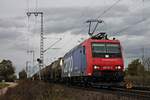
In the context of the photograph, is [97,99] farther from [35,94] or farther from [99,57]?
[99,57]

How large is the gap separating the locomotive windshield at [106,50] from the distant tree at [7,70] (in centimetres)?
12834

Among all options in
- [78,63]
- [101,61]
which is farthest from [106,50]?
[78,63]

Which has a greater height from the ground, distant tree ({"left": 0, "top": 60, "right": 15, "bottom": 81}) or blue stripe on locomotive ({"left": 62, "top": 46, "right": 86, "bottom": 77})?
distant tree ({"left": 0, "top": 60, "right": 15, "bottom": 81})

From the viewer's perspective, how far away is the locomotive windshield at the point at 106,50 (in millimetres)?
29453

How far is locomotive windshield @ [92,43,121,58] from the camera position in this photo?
2945cm

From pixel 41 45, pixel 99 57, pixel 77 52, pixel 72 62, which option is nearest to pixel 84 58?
pixel 99 57

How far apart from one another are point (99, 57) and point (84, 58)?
1.26 m

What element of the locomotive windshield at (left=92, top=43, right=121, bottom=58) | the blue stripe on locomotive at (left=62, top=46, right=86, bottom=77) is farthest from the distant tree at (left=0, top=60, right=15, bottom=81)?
the locomotive windshield at (left=92, top=43, right=121, bottom=58)

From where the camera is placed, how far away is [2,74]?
513ft

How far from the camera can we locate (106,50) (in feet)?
97.2

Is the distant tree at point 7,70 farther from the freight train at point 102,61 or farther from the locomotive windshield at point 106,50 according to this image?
the locomotive windshield at point 106,50

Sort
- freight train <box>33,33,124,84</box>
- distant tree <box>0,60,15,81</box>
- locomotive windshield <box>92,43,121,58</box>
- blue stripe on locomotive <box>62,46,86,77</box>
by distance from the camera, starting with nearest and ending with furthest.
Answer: freight train <box>33,33,124,84</box> → locomotive windshield <box>92,43,121,58</box> → blue stripe on locomotive <box>62,46,86,77</box> → distant tree <box>0,60,15,81</box>

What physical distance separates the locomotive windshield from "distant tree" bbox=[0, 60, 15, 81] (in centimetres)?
12834

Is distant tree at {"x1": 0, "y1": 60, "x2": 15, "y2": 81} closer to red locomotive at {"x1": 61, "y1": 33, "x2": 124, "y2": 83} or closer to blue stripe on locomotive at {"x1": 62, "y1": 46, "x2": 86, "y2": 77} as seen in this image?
blue stripe on locomotive at {"x1": 62, "y1": 46, "x2": 86, "y2": 77}
